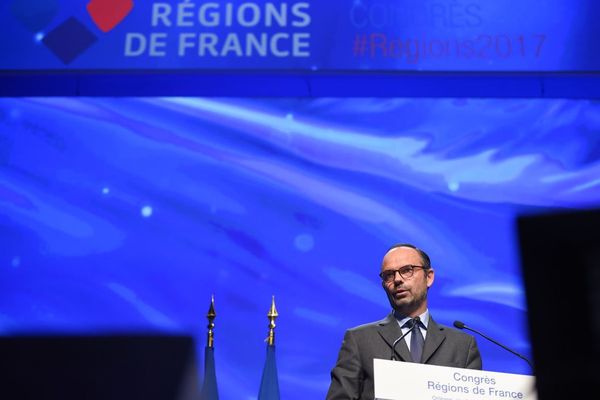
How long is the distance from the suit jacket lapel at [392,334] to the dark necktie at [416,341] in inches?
1.8

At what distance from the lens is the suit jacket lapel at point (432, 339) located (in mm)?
2518

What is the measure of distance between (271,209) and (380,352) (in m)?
1.80

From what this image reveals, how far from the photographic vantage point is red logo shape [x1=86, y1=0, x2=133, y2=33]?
13.6 ft

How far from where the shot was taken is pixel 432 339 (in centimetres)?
256

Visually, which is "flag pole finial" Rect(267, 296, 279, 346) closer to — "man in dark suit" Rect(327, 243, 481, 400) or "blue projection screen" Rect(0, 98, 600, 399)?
"blue projection screen" Rect(0, 98, 600, 399)

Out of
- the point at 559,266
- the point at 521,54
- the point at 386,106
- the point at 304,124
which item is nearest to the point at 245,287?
the point at 304,124

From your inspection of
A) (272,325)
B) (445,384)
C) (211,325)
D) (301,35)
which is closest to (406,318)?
(445,384)

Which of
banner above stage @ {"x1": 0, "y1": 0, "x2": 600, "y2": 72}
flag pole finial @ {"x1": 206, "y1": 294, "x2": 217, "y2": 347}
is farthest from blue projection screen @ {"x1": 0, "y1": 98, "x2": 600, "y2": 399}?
banner above stage @ {"x1": 0, "y1": 0, "x2": 600, "y2": 72}

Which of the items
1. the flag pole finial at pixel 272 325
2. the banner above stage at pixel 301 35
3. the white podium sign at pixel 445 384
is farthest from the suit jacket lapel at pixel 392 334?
the banner above stage at pixel 301 35

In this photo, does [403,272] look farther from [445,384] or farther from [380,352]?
[445,384]

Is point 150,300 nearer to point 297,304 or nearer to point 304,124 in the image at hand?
point 297,304

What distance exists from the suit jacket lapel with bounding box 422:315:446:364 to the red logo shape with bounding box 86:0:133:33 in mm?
2649

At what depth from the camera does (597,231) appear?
604mm

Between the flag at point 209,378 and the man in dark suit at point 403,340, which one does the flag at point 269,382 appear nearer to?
the flag at point 209,378
